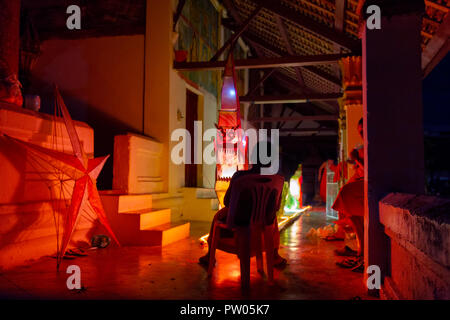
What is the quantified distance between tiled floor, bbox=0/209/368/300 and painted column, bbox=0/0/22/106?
7.06 ft

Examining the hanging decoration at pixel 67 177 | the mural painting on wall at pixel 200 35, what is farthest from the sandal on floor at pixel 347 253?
the mural painting on wall at pixel 200 35

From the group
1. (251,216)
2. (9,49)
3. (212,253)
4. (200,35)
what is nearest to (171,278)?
(212,253)

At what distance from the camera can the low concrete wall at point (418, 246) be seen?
1.46 m

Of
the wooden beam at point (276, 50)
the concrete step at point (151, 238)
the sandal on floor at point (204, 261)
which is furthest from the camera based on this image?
the wooden beam at point (276, 50)

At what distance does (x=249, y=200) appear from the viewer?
3258 mm

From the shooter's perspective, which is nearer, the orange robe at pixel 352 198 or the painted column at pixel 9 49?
the orange robe at pixel 352 198

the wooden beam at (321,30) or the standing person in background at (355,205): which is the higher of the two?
the wooden beam at (321,30)

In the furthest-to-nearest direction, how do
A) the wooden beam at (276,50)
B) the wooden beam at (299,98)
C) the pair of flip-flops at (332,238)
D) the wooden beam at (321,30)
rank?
the wooden beam at (276,50)
the wooden beam at (299,98)
the wooden beam at (321,30)
the pair of flip-flops at (332,238)

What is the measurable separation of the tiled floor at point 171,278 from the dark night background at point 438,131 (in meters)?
7.89

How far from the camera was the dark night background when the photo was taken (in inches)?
404

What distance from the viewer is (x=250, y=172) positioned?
347cm

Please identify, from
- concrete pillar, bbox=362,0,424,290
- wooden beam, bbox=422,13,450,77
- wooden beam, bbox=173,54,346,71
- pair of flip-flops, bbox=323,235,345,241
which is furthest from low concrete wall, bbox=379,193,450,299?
wooden beam, bbox=173,54,346,71

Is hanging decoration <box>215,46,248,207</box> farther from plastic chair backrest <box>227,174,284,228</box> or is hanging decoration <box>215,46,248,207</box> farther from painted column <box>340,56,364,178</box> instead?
plastic chair backrest <box>227,174,284,228</box>

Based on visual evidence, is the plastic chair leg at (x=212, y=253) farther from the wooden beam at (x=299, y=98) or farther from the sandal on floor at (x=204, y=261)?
the wooden beam at (x=299, y=98)
